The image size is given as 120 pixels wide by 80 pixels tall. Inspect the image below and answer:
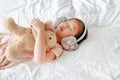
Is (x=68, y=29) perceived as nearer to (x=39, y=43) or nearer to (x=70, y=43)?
(x=70, y=43)

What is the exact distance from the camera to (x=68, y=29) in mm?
1267

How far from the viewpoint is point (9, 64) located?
3.99ft

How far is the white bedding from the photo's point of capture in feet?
3.76

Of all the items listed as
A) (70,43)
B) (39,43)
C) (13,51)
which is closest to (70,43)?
(70,43)

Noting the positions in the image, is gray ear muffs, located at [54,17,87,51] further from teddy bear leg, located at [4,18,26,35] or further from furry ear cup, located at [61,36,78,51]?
teddy bear leg, located at [4,18,26,35]

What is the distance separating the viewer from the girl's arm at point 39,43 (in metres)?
1.14

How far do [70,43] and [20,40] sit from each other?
272mm

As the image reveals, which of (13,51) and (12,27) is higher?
(12,27)

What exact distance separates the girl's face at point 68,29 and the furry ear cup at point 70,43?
0.09 ft

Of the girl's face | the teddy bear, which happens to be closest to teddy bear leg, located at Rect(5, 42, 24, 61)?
the teddy bear

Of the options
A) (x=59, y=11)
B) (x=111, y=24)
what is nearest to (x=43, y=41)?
(x=59, y=11)

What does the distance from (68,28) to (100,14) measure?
0.32 meters

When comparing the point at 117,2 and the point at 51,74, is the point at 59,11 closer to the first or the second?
the point at 117,2

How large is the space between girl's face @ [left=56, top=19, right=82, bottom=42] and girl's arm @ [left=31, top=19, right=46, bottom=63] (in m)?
0.14
